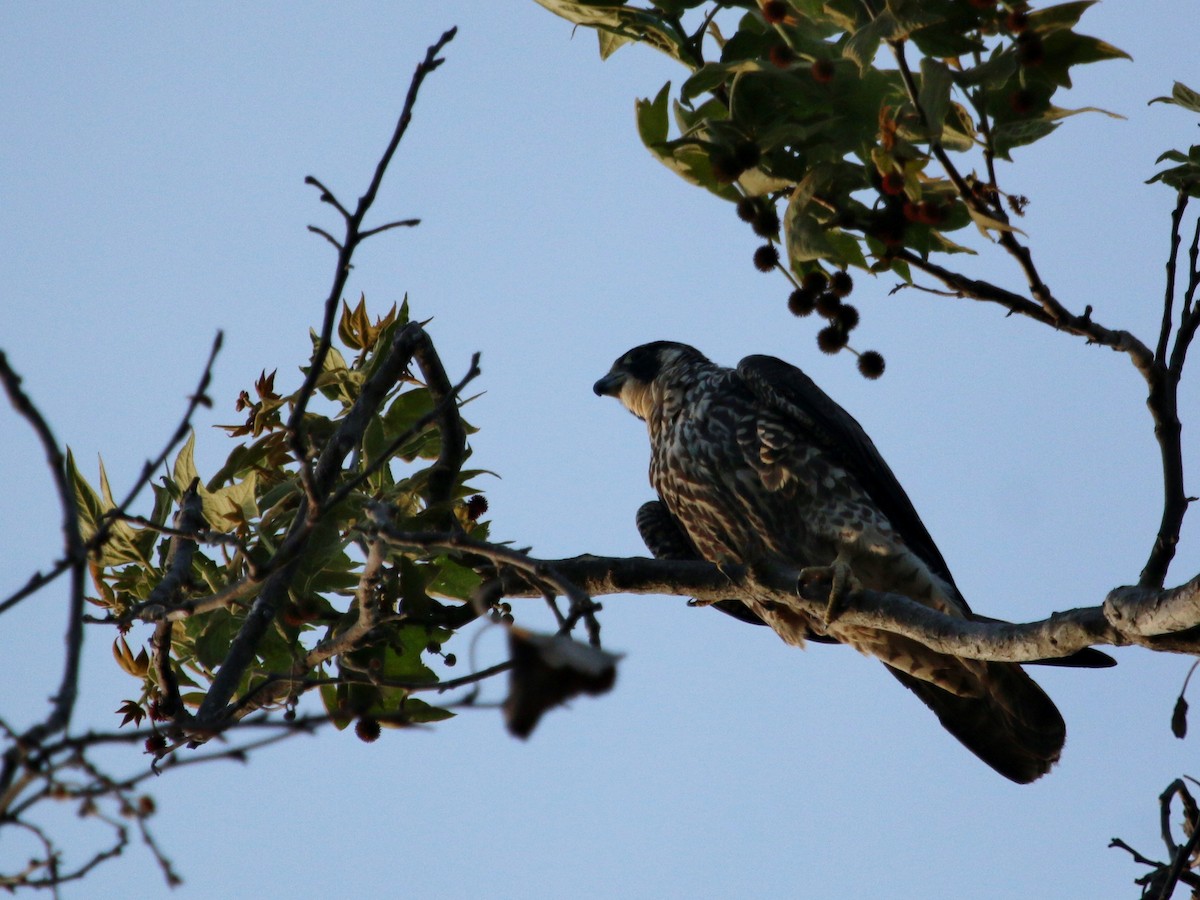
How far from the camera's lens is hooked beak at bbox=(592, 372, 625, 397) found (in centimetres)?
673

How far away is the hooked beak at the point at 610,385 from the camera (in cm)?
673

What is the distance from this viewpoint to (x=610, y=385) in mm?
6762

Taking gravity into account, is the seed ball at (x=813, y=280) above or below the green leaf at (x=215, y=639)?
above

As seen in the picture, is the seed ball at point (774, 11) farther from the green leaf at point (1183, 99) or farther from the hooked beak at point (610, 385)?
the hooked beak at point (610, 385)

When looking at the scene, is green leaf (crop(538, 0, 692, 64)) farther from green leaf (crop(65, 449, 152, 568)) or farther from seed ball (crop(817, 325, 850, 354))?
green leaf (crop(65, 449, 152, 568))

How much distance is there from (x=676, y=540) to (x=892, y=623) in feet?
6.71

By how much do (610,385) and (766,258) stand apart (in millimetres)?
3216

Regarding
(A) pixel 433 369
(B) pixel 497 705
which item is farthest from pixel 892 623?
(B) pixel 497 705

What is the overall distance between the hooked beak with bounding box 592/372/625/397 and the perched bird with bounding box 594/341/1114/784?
3.04ft

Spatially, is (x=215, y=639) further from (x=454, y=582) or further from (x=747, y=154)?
(x=747, y=154)

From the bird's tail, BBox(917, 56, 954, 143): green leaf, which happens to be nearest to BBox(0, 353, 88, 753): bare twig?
BBox(917, 56, 954, 143): green leaf

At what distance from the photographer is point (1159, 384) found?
10.4 feet

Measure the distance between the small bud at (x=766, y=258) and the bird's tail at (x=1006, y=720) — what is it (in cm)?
213

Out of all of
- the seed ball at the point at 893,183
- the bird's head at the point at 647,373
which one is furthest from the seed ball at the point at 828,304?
the bird's head at the point at 647,373
